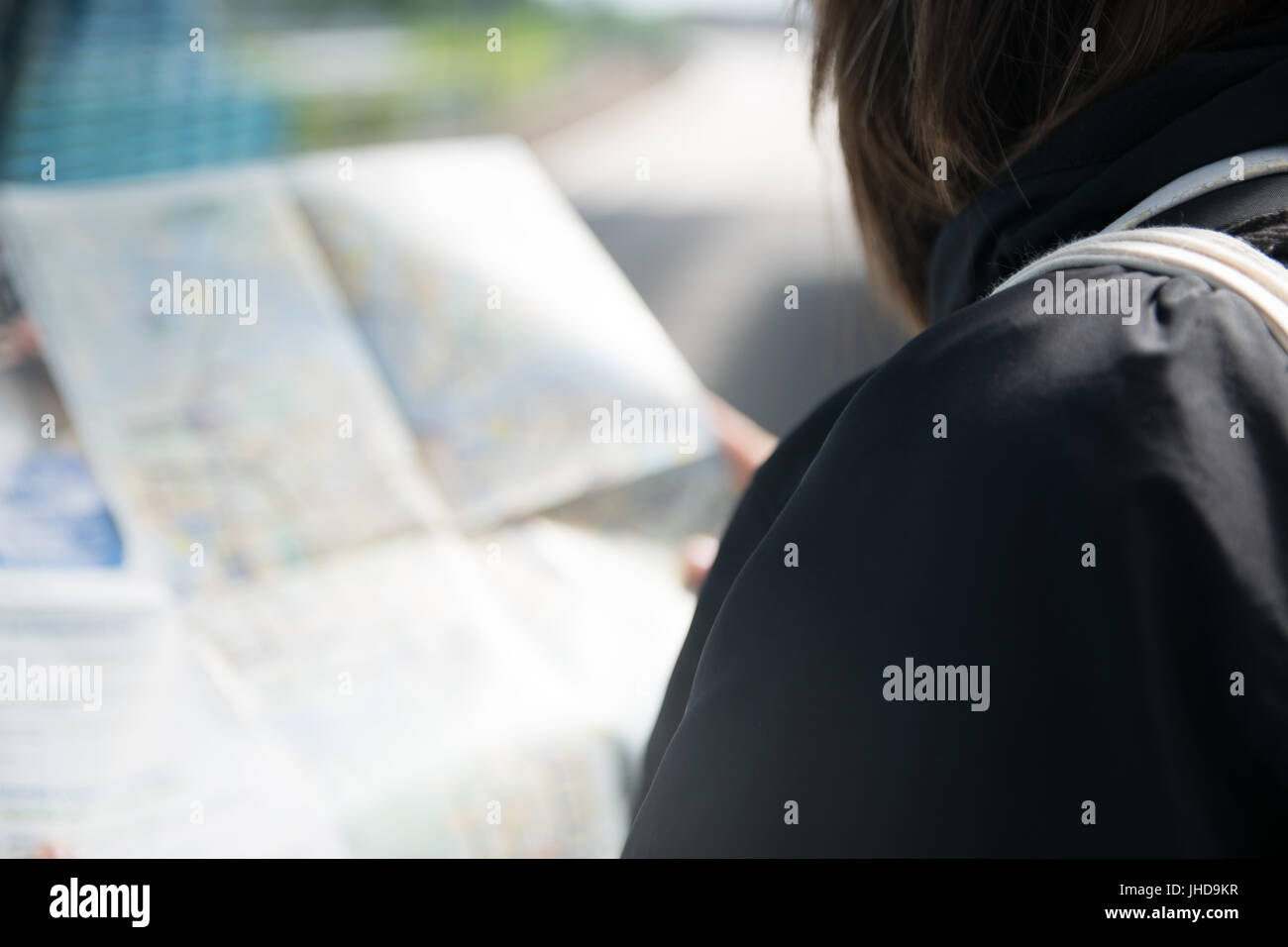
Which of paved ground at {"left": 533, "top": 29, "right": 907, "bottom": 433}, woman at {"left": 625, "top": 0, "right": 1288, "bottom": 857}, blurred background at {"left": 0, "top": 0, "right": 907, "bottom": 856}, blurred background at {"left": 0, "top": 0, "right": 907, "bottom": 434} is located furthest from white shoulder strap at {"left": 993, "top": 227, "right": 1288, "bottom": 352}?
paved ground at {"left": 533, "top": 29, "right": 907, "bottom": 433}

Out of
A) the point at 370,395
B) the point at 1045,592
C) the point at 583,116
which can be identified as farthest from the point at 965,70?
the point at 583,116

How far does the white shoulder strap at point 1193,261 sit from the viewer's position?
0.26 meters

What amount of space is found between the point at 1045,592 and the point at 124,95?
30.1 inches

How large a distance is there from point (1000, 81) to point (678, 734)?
10.5 inches

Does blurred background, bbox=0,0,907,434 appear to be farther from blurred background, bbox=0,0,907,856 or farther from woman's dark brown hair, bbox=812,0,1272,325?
woman's dark brown hair, bbox=812,0,1272,325

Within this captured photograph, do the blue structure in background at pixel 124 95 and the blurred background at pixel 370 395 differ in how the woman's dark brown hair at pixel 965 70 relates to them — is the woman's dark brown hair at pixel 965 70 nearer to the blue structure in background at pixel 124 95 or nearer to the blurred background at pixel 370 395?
the blurred background at pixel 370 395

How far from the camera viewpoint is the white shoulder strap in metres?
0.26

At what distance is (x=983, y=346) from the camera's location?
269mm

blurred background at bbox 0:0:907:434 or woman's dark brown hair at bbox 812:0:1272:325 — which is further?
blurred background at bbox 0:0:907:434

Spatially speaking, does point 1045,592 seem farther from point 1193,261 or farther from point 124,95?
point 124,95

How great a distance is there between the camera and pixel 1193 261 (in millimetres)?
274

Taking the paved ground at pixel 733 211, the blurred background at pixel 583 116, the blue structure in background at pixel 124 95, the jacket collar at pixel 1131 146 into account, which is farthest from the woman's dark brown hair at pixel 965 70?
the blue structure in background at pixel 124 95

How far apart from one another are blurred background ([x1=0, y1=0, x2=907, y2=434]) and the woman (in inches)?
17.8
